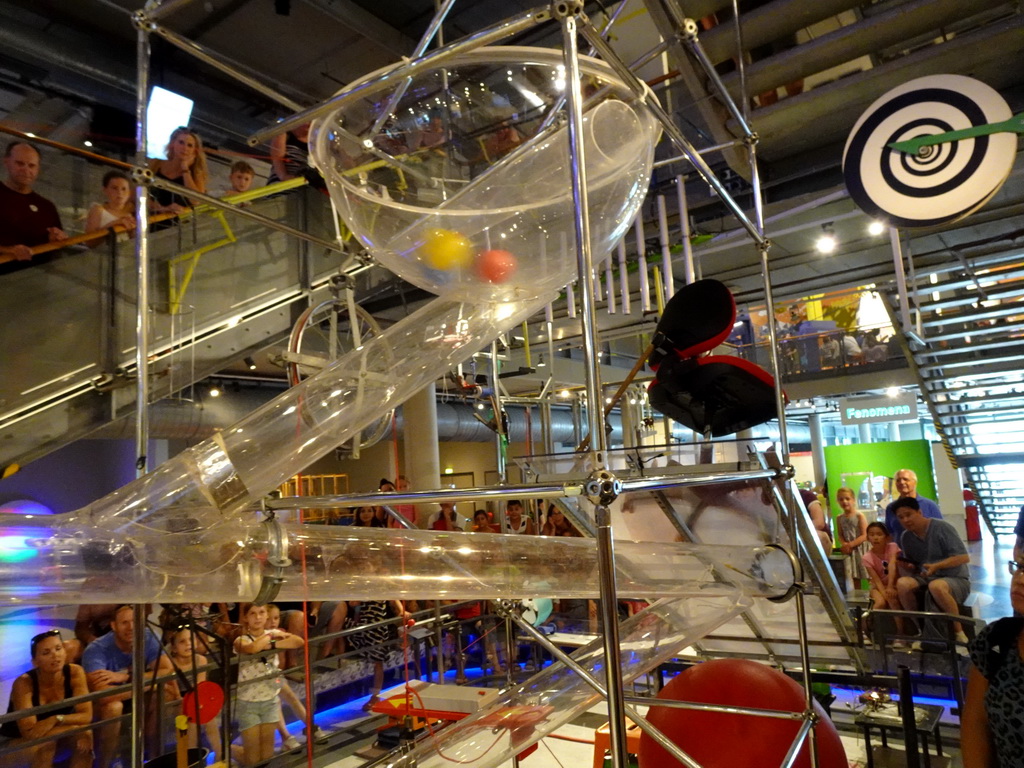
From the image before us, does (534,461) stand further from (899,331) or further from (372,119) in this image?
(899,331)

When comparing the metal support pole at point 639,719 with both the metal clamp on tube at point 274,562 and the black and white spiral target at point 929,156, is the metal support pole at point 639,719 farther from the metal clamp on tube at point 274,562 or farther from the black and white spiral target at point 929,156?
the black and white spiral target at point 929,156

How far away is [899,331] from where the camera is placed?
21.3ft

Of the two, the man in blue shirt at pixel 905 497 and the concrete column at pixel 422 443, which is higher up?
the concrete column at pixel 422 443

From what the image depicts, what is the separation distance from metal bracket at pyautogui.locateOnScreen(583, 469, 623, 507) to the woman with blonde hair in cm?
410

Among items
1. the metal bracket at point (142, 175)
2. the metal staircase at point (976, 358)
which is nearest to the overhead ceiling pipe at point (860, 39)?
the metal staircase at point (976, 358)

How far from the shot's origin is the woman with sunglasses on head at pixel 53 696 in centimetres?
369

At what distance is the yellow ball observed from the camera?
4.66ft

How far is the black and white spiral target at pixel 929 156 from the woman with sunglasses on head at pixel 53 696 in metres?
5.23

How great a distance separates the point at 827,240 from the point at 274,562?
658 cm

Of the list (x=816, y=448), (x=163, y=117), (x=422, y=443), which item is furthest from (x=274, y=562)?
(x=816, y=448)

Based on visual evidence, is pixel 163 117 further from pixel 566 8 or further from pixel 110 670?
pixel 566 8

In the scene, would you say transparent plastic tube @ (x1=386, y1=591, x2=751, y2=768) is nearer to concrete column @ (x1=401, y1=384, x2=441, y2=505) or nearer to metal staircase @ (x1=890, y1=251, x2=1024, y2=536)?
metal staircase @ (x1=890, y1=251, x2=1024, y2=536)

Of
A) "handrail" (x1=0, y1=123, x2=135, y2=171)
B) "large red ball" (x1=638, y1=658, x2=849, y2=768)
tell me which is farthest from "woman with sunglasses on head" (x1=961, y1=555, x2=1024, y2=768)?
"handrail" (x1=0, y1=123, x2=135, y2=171)

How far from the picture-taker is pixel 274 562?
4.28ft
